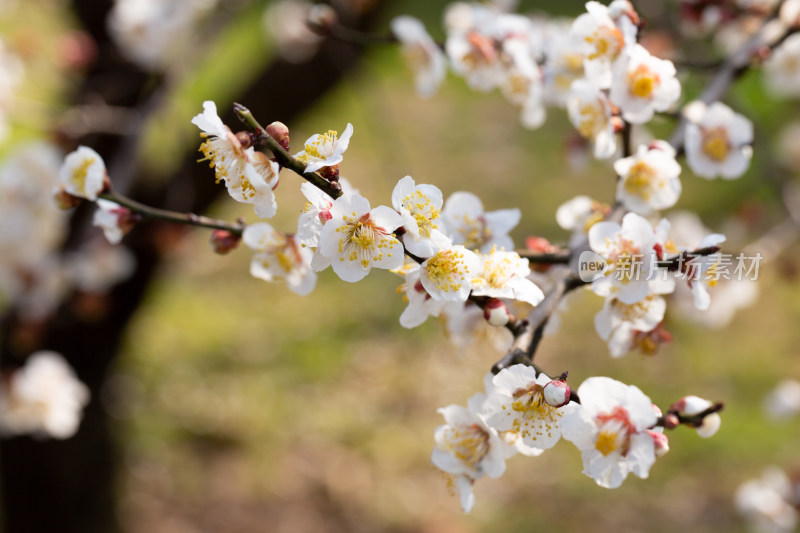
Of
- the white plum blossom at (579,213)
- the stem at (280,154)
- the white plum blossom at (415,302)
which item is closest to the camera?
the stem at (280,154)

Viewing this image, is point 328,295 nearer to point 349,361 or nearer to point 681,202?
point 349,361

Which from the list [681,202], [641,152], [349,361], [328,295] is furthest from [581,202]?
[681,202]

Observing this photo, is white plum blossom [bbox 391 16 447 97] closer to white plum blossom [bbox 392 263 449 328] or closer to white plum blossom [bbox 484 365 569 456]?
white plum blossom [bbox 392 263 449 328]

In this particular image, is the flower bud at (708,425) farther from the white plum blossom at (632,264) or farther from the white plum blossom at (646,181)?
the white plum blossom at (646,181)

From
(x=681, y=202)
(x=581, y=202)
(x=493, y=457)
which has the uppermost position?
(x=581, y=202)

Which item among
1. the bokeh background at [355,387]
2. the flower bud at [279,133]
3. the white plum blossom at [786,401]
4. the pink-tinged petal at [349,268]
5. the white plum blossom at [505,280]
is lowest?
the bokeh background at [355,387]

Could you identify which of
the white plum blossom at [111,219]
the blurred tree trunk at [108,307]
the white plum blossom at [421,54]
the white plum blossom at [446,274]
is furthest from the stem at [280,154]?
the blurred tree trunk at [108,307]
